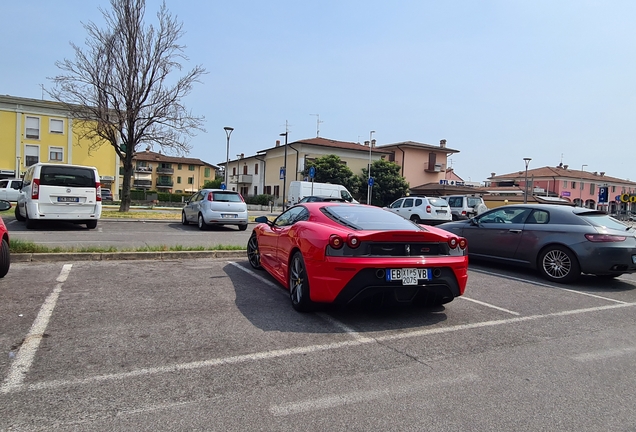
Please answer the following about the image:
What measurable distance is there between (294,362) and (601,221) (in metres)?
6.56

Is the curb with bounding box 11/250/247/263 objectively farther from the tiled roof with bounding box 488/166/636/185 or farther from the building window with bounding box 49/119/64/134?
the tiled roof with bounding box 488/166/636/185

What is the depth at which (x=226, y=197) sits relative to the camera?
15711 millimetres

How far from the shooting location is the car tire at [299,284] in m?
4.86

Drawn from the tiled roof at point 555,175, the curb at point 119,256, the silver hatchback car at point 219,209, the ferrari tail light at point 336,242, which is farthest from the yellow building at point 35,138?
the tiled roof at point 555,175

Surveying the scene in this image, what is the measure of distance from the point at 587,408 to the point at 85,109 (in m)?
23.8

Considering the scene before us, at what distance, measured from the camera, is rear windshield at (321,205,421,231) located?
16.6ft

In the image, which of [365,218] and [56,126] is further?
[56,126]

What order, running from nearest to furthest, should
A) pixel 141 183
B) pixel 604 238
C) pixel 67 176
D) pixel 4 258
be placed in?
pixel 4 258 → pixel 604 238 → pixel 67 176 → pixel 141 183

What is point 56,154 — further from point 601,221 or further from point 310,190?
point 601,221

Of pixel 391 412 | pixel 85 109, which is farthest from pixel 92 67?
pixel 391 412

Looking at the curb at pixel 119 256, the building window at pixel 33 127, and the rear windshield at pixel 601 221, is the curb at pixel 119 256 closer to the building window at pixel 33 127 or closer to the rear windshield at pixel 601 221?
the rear windshield at pixel 601 221

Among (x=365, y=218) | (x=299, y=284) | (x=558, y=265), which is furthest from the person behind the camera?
(x=558, y=265)

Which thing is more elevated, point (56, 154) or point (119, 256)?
point (56, 154)

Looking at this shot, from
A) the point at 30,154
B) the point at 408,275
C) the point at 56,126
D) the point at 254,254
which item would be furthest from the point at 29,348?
the point at 56,126
